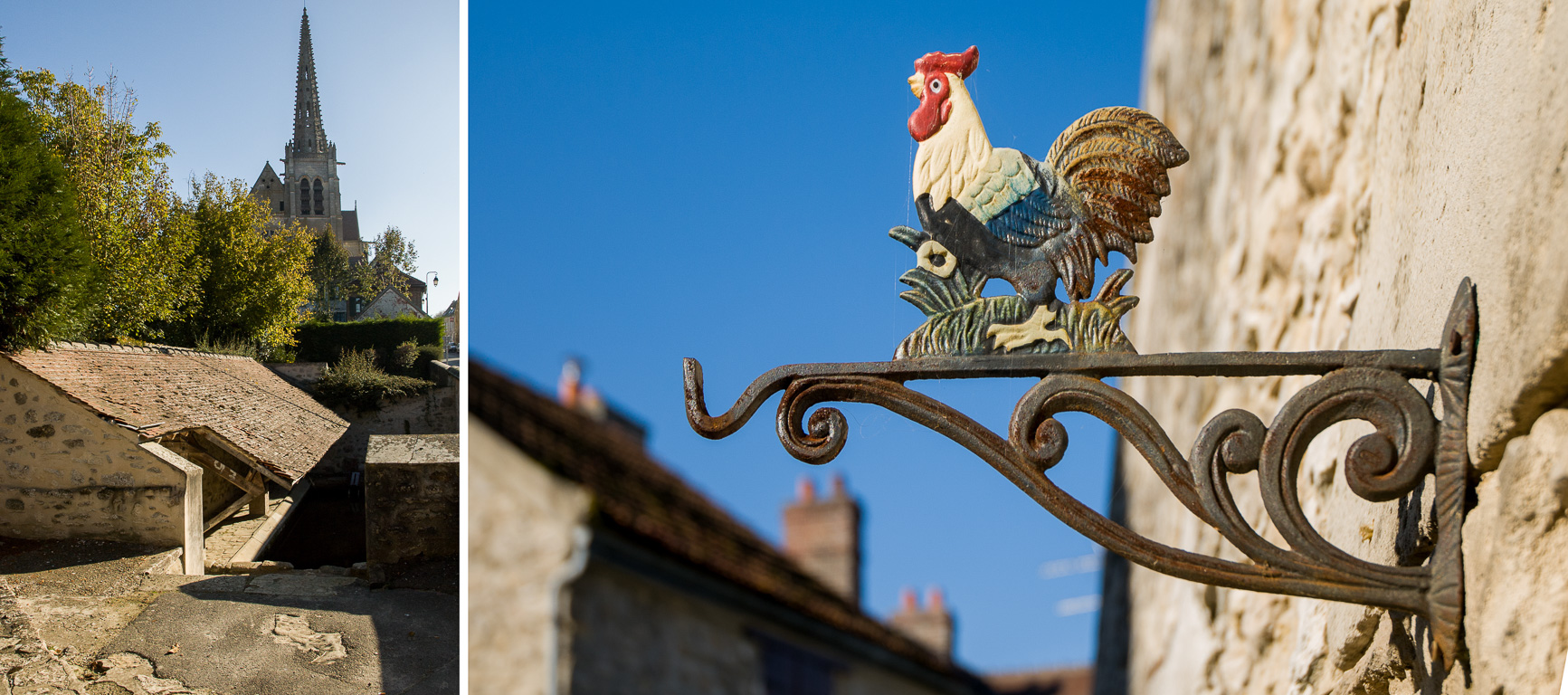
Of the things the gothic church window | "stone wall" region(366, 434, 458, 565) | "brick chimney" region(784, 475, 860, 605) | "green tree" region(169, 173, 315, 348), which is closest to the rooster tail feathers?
the gothic church window

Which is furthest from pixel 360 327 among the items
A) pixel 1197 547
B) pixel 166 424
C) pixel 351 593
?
pixel 1197 547

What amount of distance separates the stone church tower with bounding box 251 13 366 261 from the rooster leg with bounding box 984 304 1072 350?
259cm

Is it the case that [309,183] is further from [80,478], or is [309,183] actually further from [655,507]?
[655,507]

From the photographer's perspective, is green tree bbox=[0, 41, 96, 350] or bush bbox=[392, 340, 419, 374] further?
bush bbox=[392, 340, 419, 374]

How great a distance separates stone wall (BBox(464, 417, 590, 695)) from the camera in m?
2.11

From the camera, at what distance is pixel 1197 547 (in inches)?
93.0

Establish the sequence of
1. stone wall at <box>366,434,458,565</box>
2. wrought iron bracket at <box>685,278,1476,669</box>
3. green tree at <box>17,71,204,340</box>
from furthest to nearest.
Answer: stone wall at <box>366,434,458,565</box>, green tree at <box>17,71,204,340</box>, wrought iron bracket at <box>685,278,1476,669</box>

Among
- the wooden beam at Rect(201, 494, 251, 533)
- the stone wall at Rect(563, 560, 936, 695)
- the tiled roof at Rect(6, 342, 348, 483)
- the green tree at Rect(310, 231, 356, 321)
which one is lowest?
the stone wall at Rect(563, 560, 936, 695)

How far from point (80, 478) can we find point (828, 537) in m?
2.45


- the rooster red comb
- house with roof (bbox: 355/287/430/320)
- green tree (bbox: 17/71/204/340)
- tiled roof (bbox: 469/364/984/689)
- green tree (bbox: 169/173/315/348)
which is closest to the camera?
the rooster red comb

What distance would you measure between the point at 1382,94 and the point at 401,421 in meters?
2.98

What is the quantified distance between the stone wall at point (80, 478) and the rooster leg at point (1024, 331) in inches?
113

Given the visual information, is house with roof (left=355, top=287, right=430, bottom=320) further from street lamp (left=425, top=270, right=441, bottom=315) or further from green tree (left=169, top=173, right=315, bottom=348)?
green tree (left=169, top=173, right=315, bottom=348)

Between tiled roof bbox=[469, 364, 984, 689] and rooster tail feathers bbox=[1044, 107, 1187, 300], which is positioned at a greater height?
rooster tail feathers bbox=[1044, 107, 1187, 300]
